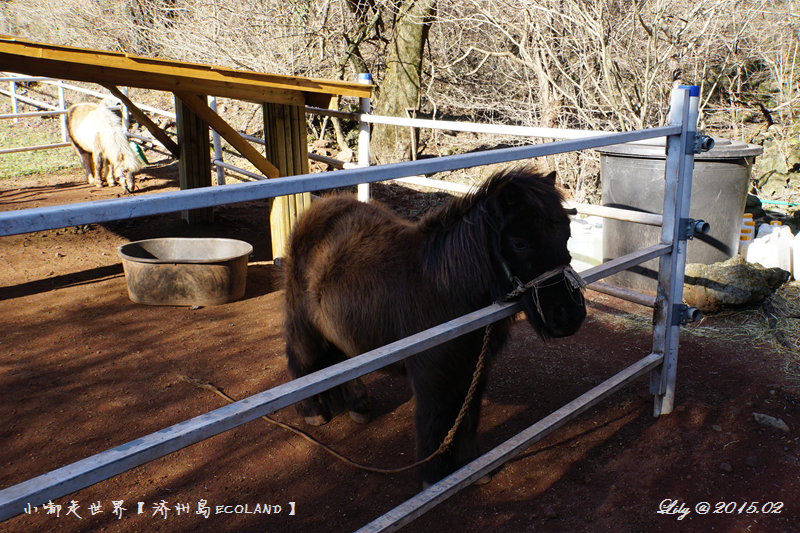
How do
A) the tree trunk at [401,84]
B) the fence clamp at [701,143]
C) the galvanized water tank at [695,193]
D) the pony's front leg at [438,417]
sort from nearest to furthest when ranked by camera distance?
the pony's front leg at [438,417] → the fence clamp at [701,143] → the galvanized water tank at [695,193] → the tree trunk at [401,84]

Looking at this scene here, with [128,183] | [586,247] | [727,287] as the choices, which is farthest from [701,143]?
[128,183]

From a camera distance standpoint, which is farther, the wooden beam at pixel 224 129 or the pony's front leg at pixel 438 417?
the wooden beam at pixel 224 129

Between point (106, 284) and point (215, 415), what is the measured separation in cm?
512

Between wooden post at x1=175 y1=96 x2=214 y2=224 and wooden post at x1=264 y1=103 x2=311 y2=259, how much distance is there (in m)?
1.75

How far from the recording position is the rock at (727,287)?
4289mm

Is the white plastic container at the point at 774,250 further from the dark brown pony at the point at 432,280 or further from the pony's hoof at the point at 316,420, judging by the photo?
the pony's hoof at the point at 316,420

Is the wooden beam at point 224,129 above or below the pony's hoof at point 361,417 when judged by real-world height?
above

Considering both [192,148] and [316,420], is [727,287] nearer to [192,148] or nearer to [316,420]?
[316,420]

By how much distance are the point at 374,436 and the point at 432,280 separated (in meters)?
1.22

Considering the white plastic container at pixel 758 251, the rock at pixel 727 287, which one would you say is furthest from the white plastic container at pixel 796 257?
the rock at pixel 727 287

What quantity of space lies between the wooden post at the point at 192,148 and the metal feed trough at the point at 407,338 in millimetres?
5619

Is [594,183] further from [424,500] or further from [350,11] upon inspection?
[424,500]

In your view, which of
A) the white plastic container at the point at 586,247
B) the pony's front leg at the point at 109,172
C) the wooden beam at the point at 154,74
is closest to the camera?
the wooden beam at the point at 154,74

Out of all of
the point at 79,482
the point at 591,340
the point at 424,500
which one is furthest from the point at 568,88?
the point at 79,482
